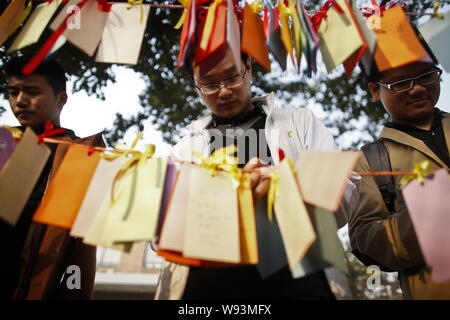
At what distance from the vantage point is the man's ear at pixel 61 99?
1.95 meters

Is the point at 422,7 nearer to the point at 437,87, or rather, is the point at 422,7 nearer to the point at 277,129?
the point at 437,87

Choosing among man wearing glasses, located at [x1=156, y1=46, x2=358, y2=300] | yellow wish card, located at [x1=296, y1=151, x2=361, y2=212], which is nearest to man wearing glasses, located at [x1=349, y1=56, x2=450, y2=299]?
man wearing glasses, located at [x1=156, y1=46, x2=358, y2=300]

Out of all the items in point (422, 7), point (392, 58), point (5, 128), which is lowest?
point (422, 7)

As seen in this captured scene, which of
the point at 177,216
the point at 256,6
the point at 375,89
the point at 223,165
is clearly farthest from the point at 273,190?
the point at 375,89

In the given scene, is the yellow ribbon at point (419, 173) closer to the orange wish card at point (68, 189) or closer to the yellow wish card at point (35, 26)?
the orange wish card at point (68, 189)

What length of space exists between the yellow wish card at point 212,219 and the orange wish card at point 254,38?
1.55 feet

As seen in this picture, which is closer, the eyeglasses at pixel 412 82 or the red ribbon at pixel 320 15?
the red ribbon at pixel 320 15

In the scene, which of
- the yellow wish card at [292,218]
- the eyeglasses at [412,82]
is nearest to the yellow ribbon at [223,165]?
the yellow wish card at [292,218]

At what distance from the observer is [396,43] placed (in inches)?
53.9

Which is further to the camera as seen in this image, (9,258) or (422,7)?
(422,7)

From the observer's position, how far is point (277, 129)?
168 cm

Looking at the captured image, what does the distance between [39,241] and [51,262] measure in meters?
0.10
